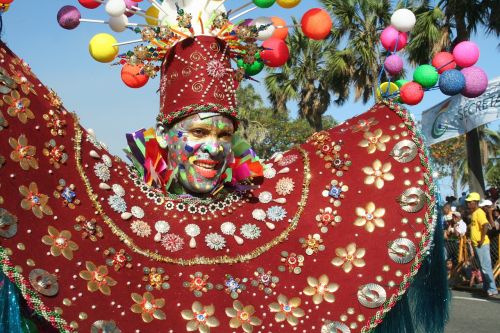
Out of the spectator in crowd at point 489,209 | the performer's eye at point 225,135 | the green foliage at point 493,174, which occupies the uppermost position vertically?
the green foliage at point 493,174

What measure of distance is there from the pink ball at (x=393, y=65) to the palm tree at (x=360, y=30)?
972 cm

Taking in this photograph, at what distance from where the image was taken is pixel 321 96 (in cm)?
1903

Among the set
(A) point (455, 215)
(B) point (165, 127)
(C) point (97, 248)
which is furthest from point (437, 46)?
(C) point (97, 248)

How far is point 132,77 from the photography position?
372cm

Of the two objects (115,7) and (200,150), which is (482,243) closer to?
(200,150)

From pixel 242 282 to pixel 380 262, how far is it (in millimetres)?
691

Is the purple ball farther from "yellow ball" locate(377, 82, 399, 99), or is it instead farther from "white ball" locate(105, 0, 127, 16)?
"yellow ball" locate(377, 82, 399, 99)

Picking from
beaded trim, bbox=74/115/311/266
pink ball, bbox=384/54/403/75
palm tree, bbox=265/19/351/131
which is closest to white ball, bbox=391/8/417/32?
pink ball, bbox=384/54/403/75

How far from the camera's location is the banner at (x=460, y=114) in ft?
33.3

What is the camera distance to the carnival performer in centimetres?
256

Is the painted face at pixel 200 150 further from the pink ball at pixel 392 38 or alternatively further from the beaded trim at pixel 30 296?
the pink ball at pixel 392 38

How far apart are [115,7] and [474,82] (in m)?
2.05

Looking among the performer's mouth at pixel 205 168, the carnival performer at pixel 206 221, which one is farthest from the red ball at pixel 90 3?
the performer's mouth at pixel 205 168

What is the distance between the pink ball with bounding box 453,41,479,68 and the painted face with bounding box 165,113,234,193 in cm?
143
